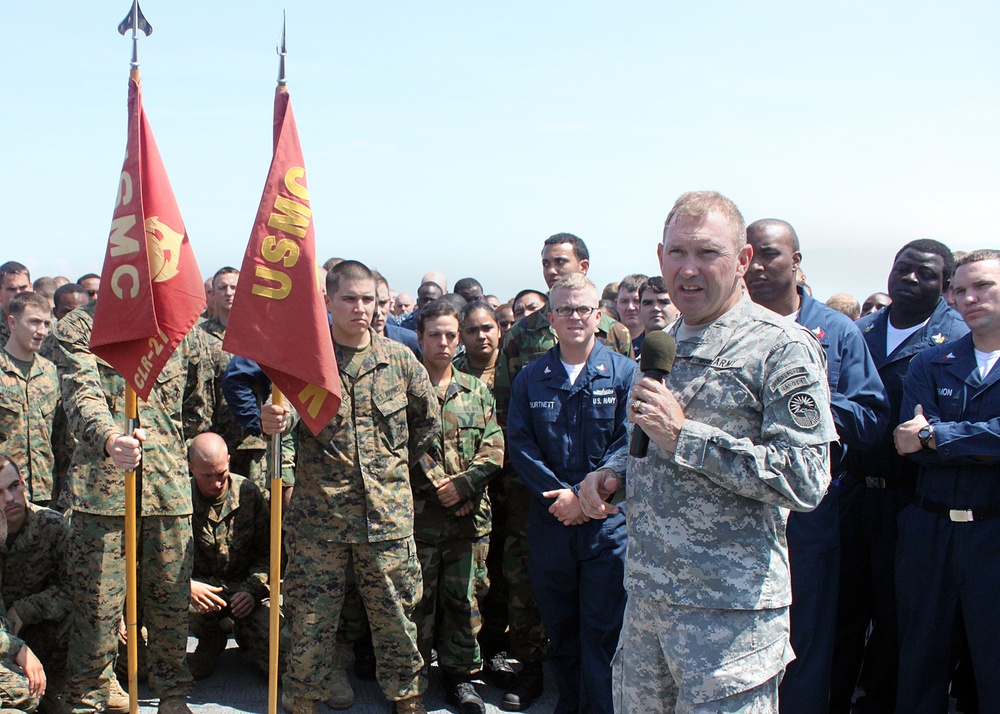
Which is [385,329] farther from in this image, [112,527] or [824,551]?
[824,551]

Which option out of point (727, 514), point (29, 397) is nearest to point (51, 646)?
point (29, 397)

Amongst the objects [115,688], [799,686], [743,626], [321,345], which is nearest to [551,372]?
[321,345]

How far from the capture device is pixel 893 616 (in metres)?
4.81

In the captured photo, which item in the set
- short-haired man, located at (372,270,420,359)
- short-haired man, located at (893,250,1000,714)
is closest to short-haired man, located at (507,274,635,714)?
short-haired man, located at (893,250,1000,714)

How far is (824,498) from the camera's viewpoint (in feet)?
13.9

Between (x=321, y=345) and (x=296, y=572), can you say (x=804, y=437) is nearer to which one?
(x=321, y=345)

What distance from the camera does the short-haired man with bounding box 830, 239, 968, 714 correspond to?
4.80 m

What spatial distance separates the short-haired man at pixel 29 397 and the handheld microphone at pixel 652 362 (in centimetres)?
476

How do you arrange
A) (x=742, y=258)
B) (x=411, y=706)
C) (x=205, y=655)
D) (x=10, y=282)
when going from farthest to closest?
(x=10, y=282), (x=205, y=655), (x=411, y=706), (x=742, y=258)

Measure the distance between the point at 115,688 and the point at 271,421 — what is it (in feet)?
5.94

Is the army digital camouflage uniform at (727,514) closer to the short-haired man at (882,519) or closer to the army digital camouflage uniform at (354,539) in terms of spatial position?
the army digital camouflage uniform at (354,539)

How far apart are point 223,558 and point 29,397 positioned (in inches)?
77.0

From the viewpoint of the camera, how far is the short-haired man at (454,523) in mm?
5105

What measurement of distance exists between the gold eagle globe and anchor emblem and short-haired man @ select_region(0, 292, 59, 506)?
2.16 meters
